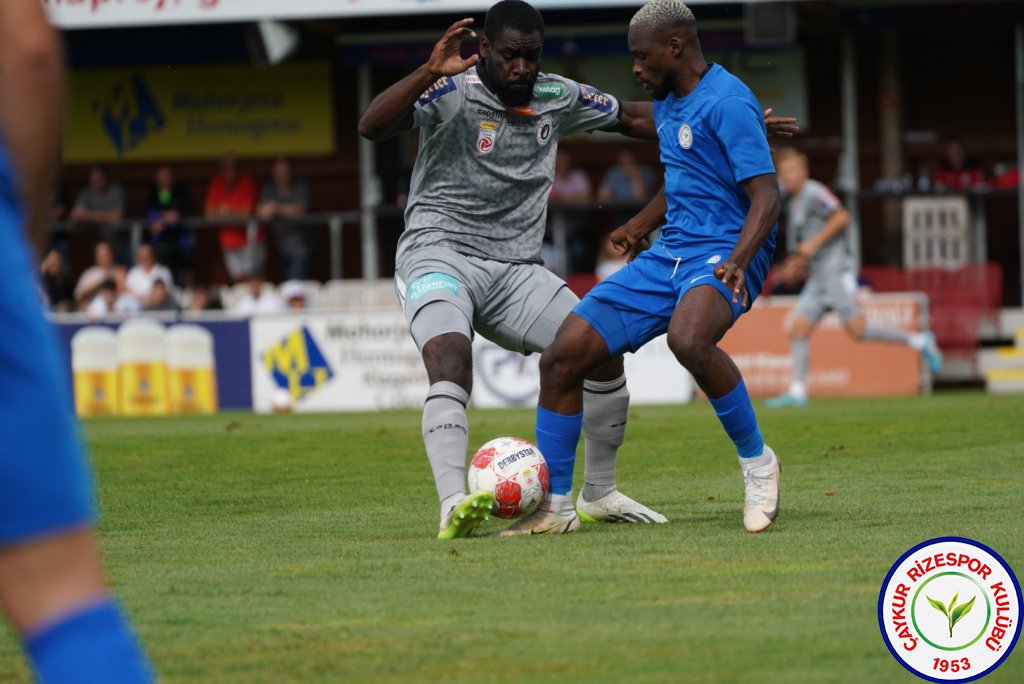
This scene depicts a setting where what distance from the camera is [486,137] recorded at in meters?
7.87

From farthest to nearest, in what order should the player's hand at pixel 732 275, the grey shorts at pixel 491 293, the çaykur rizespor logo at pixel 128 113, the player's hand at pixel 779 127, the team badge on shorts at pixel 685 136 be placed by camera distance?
the çaykur rizespor logo at pixel 128 113 < the player's hand at pixel 779 127 < the grey shorts at pixel 491 293 < the team badge on shorts at pixel 685 136 < the player's hand at pixel 732 275

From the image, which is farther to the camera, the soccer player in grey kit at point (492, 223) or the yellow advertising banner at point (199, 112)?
the yellow advertising banner at point (199, 112)

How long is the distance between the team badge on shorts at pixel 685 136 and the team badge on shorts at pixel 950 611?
2440 mm

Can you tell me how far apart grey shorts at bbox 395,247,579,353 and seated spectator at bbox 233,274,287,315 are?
40.9 ft

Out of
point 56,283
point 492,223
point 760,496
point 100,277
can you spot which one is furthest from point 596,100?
point 56,283

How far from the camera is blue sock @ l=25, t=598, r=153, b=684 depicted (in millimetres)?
2842

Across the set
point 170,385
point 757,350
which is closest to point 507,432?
point 757,350

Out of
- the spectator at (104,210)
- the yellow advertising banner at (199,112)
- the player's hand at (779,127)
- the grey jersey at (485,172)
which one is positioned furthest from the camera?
the yellow advertising banner at (199,112)

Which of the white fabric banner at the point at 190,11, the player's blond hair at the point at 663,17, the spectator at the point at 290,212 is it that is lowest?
the spectator at the point at 290,212

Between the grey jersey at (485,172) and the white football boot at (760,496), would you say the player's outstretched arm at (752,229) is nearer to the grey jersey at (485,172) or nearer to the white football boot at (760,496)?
the white football boot at (760,496)

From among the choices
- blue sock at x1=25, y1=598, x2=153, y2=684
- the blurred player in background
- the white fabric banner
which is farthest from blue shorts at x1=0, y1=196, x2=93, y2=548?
the white fabric banner

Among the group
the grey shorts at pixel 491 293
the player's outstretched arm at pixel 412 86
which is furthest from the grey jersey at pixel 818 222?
the player's outstretched arm at pixel 412 86

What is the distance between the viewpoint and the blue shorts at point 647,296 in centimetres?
729

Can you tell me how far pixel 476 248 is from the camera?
26.0 ft
